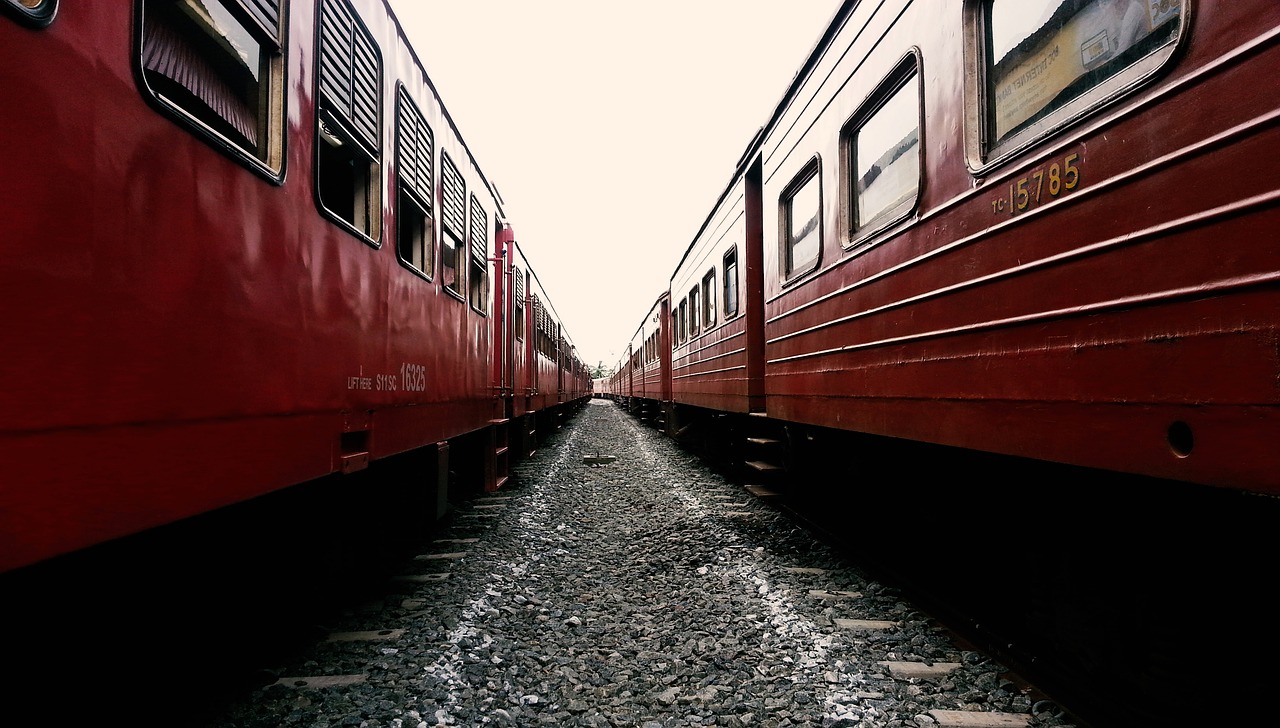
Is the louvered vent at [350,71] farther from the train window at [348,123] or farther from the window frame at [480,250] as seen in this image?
the window frame at [480,250]

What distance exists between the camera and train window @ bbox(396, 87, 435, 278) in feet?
11.9

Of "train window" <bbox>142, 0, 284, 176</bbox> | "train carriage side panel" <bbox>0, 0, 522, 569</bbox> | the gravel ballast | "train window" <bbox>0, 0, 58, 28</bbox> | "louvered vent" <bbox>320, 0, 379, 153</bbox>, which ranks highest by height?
"louvered vent" <bbox>320, 0, 379, 153</bbox>

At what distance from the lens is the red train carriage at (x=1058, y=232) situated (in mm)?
1411

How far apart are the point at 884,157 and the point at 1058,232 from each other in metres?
1.59

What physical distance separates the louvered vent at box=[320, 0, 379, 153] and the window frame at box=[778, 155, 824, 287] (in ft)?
9.06

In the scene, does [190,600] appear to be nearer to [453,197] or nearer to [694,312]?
[453,197]

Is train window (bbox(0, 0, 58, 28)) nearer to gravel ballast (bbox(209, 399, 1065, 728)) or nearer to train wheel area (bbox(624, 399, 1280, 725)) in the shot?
gravel ballast (bbox(209, 399, 1065, 728))

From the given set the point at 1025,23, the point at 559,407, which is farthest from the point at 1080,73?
the point at 559,407

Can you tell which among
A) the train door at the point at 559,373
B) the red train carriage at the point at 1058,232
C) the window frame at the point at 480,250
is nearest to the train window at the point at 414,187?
the window frame at the point at 480,250

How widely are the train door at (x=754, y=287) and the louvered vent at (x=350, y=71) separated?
3.71 meters

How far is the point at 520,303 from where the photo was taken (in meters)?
8.93

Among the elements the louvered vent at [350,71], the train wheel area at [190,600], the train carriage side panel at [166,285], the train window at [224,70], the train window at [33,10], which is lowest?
the train wheel area at [190,600]

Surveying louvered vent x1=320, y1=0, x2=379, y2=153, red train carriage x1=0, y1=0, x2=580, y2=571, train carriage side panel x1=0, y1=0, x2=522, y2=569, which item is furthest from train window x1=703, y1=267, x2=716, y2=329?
train carriage side panel x1=0, y1=0, x2=522, y2=569

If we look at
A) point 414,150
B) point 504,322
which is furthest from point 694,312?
point 414,150
